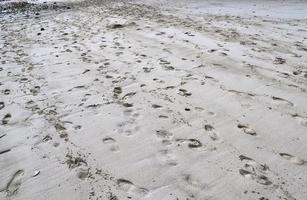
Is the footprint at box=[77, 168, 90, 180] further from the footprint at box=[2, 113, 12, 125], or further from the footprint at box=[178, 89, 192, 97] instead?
the footprint at box=[178, 89, 192, 97]

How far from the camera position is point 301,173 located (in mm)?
3422

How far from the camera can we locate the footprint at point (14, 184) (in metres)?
3.42

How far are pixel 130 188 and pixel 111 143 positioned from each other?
35.6 inches

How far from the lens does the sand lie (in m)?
3.44

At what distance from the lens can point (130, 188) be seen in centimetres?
337

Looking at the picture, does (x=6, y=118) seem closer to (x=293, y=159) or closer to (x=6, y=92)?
(x=6, y=92)

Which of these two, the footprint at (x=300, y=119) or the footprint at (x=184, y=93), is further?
the footprint at (x=184, y=93)

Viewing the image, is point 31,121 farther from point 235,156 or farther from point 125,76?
point 235,156

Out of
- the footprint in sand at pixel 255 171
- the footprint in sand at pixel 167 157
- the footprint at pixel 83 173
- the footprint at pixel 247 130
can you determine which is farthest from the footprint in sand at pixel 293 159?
the footprint at pixel 83 173

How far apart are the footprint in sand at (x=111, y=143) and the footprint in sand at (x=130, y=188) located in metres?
0.61

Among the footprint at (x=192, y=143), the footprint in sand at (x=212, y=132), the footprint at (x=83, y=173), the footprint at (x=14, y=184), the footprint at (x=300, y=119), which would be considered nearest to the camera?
the footprint at (x=14, y=184)

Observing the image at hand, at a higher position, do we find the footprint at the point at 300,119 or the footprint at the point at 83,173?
the footprint at the point at 300,119

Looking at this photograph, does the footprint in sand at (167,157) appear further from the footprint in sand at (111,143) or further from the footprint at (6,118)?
the footprint at (6,118)

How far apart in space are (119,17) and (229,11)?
3.97m
